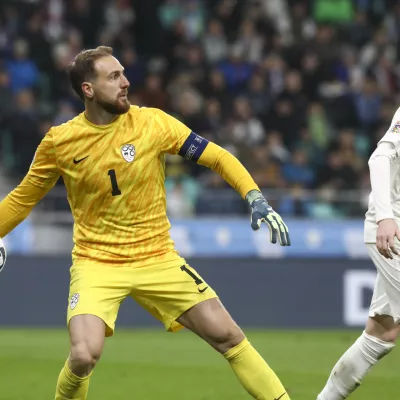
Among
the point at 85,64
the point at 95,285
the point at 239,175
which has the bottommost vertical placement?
Result: the point at 95,285

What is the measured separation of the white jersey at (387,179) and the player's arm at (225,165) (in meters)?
0.56

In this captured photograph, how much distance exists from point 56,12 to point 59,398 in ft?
40.8

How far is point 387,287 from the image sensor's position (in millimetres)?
6301

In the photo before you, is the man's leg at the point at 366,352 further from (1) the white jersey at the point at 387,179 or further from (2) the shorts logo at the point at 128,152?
(2) the shorts logo at the point at 128,152

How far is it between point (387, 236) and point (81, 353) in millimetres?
1769

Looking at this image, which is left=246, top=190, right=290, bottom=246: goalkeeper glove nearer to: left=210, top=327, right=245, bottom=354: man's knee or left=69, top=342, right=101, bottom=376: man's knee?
left=210, top=327, right=245, bottom=354: man's knee

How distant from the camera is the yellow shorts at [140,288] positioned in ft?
19.9

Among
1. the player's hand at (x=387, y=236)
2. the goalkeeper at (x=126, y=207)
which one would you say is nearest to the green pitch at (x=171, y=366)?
the goalkeeper at (x=126, y=207)

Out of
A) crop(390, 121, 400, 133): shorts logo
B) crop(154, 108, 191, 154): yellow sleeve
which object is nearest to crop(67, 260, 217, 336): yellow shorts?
crop(154, 108, 191, 154): yellow sleeve

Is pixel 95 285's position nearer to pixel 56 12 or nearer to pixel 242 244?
pixel 242 244

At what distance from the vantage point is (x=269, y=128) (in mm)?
16750

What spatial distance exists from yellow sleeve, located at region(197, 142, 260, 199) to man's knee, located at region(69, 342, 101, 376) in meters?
1.21

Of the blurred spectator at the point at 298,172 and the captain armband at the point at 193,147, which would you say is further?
the blurred spectator at the point at 298,172

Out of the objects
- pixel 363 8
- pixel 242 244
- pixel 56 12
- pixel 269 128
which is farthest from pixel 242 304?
pixel 363 8
